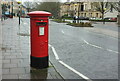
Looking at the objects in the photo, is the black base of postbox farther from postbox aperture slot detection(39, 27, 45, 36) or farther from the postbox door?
postbox aperture slot detection(39, 27, 45, 36)

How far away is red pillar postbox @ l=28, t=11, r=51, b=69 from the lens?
5294mm

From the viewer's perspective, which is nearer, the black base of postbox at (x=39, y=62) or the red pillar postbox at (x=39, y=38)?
the red pillar postbox at (x=39, y=38)

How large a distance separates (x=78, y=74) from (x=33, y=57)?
4.87ft

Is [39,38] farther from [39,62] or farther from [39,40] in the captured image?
[39,62]

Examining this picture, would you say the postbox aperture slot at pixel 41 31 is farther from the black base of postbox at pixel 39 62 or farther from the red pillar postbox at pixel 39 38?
the black base of postbox at pixel 39 62

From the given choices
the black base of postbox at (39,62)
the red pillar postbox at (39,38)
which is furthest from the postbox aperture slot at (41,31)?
the black base of postbox at (39,62)

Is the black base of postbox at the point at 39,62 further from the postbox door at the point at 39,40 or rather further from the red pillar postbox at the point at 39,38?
the postbox door at the point at 39,40

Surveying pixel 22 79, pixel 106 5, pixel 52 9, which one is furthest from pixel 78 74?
pixel 106 5

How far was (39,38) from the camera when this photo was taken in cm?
536

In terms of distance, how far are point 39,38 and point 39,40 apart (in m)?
0.06

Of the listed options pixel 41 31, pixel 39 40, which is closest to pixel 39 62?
pixel 39 40

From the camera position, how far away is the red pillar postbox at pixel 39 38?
529 centimetres

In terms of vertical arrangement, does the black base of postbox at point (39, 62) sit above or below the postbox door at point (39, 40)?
below

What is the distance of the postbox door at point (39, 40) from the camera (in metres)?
5.34
